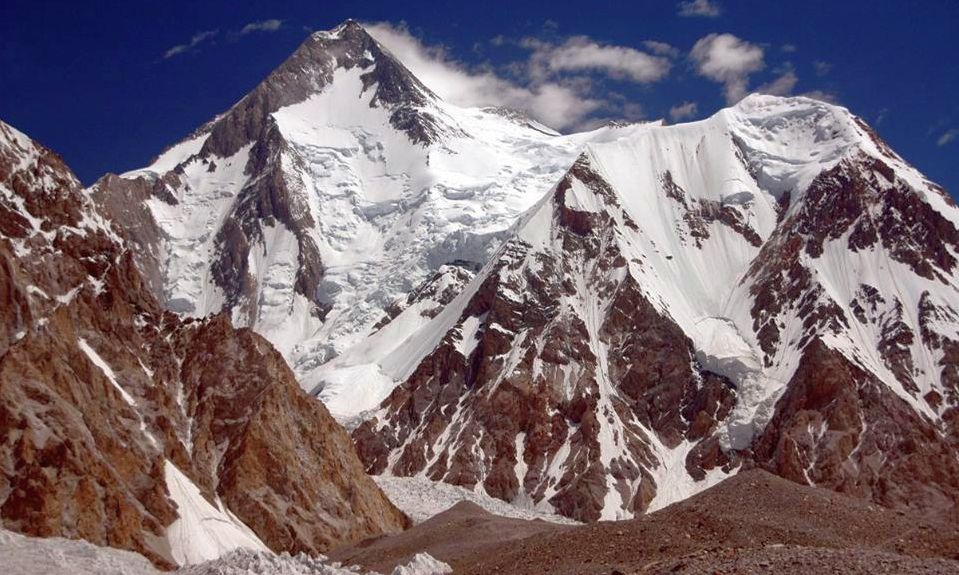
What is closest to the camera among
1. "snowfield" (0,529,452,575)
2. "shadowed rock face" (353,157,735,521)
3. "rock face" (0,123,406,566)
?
"snowfield" (0,529,452,575)

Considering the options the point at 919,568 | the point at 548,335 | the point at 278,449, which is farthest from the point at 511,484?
the point at 919,568

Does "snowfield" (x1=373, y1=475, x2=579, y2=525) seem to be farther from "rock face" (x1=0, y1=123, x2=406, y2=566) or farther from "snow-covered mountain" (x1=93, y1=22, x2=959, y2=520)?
"rock face" (x1=0, y1=123, x2=406, y2=566)

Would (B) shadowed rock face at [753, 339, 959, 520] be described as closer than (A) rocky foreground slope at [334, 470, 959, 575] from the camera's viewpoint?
No

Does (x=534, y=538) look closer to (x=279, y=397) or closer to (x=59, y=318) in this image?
(x=59, y=318)

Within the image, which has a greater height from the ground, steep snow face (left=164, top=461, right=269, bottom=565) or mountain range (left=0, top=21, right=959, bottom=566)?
mountain range (left=0, top=21, right=959, bottom=566)

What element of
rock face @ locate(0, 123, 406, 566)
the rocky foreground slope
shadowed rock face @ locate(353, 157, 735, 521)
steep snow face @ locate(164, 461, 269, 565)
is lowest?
the rocky foreground slope

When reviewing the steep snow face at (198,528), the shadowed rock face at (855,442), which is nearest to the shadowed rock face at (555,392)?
the shadowed rock face at (855,442)

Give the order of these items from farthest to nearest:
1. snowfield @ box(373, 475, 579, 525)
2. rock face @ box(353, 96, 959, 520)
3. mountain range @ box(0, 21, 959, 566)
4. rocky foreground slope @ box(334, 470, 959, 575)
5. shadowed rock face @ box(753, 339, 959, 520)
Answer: rock face @ box(353, 96, 959, 520) → shadowed rock face @ box(753, 339, 959, 520) → snowfield @ box(373, 475, 579, 525) → mountain range @ box(0, 21, 959, 566) → rocky foreground slope @ box(334, 470, 959, 575)

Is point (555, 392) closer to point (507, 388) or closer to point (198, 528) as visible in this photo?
point (507, 388)

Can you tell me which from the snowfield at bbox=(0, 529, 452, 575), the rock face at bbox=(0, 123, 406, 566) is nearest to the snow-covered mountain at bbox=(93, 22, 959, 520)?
the rock face at bbox=(0, 123, 406, 566)
